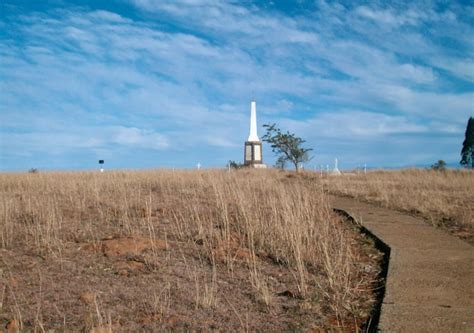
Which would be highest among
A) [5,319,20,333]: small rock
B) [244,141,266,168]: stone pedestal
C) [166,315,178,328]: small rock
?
[244,141,266,168]: stone pedestal

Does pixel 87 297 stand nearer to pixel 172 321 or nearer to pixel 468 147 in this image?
pixel 172 321

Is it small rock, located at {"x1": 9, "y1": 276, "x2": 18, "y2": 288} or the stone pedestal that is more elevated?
the stone pedestal

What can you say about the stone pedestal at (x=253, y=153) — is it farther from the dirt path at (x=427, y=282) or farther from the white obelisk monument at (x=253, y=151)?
the dirt path at (x=427, y=282)

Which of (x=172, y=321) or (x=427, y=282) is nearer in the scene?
(x=172, y=321)

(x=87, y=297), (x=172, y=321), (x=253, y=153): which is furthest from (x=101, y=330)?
(x=253, y=153)

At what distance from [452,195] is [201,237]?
1027cm

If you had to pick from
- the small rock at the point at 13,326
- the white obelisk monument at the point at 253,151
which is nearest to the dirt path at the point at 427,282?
the small rock at the point at 13,326

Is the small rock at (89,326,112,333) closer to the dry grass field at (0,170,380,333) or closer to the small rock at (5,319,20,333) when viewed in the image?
the dry grass field at (0,170,380,333)

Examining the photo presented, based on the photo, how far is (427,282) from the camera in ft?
14.6

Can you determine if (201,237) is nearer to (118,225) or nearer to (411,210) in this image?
(118,225)

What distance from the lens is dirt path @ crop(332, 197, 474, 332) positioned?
3430 mm

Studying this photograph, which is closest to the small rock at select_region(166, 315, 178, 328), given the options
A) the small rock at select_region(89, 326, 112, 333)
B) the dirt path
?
the small rock at select_region(89, 326, 112, 333)

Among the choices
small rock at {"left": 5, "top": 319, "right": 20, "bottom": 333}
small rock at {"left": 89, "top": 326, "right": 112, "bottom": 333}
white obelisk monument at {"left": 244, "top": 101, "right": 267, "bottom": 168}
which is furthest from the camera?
white obelisk monument at {"left": 244, "top": 101, "right": 267, "bottom": 168}

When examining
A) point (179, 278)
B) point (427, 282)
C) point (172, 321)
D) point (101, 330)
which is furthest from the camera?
point (179, 278)
